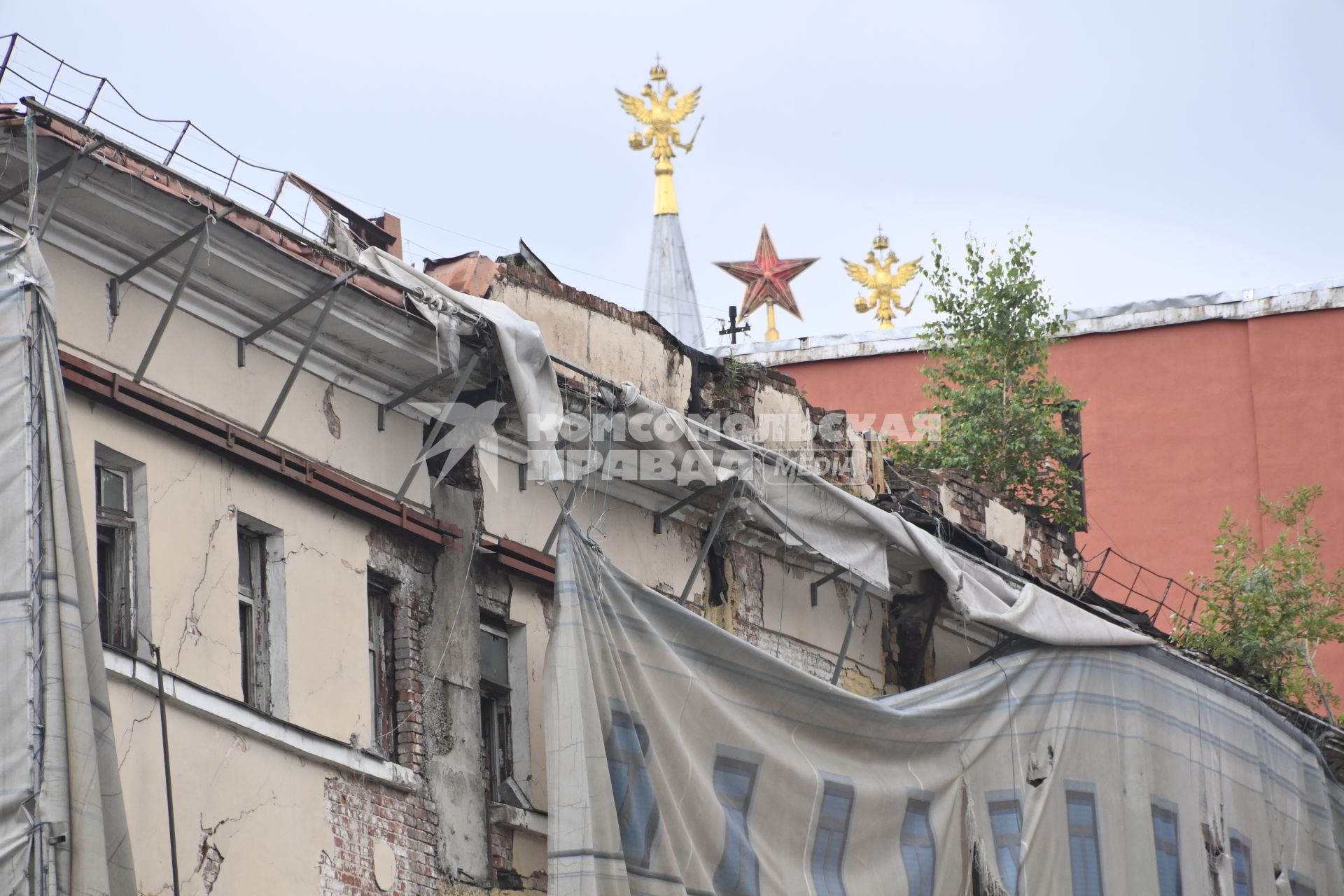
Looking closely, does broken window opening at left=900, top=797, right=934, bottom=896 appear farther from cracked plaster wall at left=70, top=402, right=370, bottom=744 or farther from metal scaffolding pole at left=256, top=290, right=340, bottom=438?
metal scaffolding pole at left=256, top=290, right=340, bottom=438

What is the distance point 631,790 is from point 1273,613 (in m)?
12.8

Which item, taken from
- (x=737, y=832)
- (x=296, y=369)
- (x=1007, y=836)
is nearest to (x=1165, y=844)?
(x=1007, y=836)

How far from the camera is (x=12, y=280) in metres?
10.2

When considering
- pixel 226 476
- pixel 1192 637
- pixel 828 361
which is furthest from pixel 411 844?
pixel 828 361

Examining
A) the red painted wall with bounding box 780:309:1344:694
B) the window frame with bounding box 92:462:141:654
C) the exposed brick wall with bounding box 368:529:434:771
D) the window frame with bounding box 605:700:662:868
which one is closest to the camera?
the window frame with bounding box 92:462:141:654

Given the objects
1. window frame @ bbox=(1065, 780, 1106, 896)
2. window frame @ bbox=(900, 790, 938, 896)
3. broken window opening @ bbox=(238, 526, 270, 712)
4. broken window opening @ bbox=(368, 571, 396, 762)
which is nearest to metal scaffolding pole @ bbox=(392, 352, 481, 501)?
broken window opening @ bbox=(368, 571, 396, 762)

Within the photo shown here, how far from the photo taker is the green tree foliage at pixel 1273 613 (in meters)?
22.8

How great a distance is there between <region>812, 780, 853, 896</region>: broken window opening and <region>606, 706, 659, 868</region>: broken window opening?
1794mm

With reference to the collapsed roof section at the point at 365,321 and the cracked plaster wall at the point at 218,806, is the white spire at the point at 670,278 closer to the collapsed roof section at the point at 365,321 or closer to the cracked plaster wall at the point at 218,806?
the collapsed roof section at the point at 365,321

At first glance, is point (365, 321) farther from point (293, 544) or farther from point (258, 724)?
point (258, 724)

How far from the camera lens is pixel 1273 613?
76.8 ft

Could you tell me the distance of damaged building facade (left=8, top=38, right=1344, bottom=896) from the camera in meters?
11.2

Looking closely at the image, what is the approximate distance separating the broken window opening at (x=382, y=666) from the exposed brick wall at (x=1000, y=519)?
21.5 feet

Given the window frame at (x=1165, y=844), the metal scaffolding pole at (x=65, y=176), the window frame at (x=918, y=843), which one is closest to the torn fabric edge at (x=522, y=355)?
the metal scaffolding pole at (x=65, y=176)
